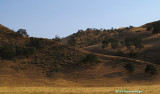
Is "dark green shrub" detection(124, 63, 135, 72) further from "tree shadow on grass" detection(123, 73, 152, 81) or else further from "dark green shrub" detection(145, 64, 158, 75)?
"dark green shrub" detection(145, 64, 158, 75)

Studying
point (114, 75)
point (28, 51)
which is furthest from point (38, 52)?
point (114, 75)

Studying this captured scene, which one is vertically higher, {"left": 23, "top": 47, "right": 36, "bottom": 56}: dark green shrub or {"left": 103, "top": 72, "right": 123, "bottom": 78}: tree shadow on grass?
{"left": 23, "top": 47, "right": 36, "bottom": 56}: dark green shrub

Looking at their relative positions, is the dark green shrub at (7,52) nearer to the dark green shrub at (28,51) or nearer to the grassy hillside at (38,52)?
the grassy hillside at (38,52)

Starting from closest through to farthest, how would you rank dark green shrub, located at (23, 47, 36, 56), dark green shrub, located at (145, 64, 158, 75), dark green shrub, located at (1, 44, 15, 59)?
dark green shrub, located at (145, 64, 158, 75), dark green shrub, located at (1, 44, 15, 59), dark green shrub, located at (23, 47, 36, 56)

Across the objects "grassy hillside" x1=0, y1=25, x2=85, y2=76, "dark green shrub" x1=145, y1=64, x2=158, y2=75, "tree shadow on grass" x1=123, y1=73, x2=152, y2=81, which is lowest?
"tree shadow on grass" x1=123, y1=73, x2=152, y2=81

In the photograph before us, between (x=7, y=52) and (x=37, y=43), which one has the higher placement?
(x=37, y=43)

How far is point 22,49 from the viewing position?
145 feet

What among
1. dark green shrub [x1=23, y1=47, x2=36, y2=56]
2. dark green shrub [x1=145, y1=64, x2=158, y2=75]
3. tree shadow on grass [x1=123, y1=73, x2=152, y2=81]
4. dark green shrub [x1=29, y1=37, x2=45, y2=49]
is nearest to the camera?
tree shadow on grass [x1=123, y1=73, x2=152, y2=81]

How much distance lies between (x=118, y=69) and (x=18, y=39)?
28792 millimetres

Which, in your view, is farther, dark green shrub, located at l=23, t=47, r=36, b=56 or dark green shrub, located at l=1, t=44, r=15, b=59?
dark green shrub, located at l=23, t=47, r=36, b=56

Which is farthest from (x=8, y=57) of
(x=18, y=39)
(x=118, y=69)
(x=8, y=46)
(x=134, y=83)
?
(x=134, y=83)

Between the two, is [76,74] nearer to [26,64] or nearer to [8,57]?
[26,64]

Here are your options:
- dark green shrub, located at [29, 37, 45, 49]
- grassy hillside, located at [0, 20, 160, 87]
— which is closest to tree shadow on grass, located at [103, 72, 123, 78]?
grassy hillside, located at [0, 20, 160, 87]

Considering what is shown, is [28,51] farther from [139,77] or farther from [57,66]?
[139,77]
